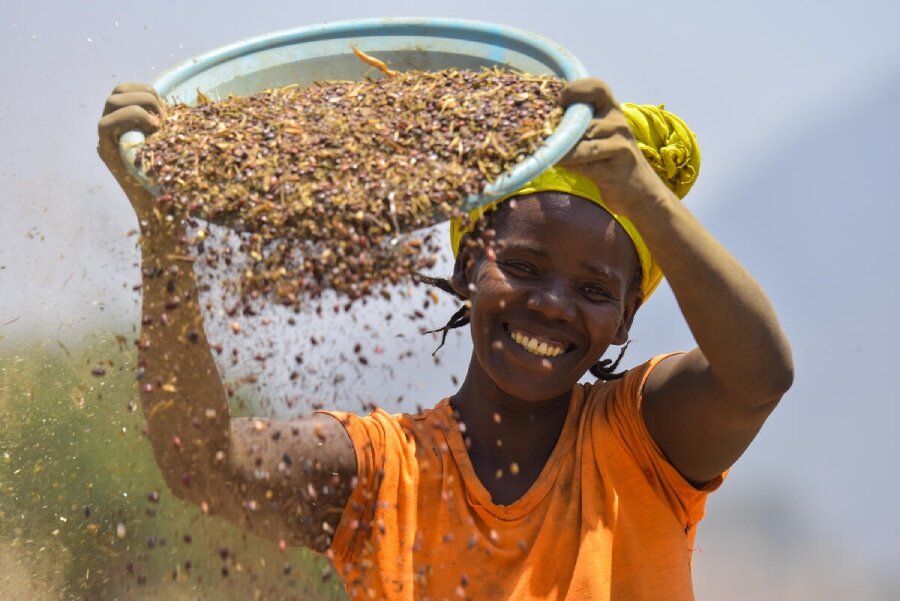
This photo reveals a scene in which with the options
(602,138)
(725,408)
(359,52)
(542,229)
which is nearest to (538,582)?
(725,408)

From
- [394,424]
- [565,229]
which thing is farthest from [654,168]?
[394,424]

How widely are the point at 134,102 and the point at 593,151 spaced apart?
108 centimetres

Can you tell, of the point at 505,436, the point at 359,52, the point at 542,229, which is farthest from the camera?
the point at 359,52

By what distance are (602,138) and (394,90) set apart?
62 centimetres

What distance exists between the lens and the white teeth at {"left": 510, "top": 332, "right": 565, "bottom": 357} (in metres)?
2.51

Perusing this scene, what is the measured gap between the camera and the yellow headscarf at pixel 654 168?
Result: 2.57 metres

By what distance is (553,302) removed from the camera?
2.48 meters

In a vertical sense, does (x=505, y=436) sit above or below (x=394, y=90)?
below

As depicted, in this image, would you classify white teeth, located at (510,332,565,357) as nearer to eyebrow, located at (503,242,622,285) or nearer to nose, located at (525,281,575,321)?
nose, located at (525,281,575,321)

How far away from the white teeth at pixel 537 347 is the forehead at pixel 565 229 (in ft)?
0.65

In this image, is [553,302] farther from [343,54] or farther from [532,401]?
[343,54]

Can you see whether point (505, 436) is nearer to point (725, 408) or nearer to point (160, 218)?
point (725, 408)

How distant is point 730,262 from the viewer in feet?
7.93

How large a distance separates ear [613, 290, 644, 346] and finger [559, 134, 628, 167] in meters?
0.47
